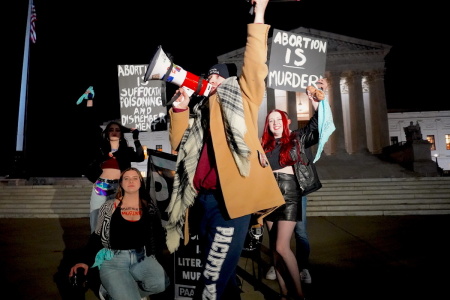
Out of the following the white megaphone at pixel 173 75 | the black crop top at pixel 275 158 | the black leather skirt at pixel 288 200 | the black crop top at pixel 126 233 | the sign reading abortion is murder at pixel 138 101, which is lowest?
the black crop top at pixel 126 233

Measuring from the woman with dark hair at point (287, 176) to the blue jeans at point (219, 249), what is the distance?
4.31ft

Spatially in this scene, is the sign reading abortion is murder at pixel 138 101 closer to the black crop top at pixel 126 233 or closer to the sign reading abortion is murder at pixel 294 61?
the sign reading abortion is murder at pixel 294 61

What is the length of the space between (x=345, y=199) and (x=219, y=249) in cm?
1129

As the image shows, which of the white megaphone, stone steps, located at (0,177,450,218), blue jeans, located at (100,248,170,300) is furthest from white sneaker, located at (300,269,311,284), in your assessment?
stone steps, located at (0,177,450,218)

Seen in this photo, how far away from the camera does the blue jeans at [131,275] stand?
2578mm

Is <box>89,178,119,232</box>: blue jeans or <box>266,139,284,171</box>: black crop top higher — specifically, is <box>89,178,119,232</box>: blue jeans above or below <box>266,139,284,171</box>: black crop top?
below

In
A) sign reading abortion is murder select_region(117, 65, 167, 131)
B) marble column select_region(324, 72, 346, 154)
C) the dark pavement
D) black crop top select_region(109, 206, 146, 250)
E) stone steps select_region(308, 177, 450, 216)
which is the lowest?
the dark pavement

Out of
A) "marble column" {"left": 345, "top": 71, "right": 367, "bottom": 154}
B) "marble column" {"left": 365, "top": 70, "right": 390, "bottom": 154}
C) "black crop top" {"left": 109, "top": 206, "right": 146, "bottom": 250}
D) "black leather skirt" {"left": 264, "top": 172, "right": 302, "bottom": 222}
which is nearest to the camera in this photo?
"black crop top" {"left": 109, "top": 206, "right": 146, "bottom": 250}

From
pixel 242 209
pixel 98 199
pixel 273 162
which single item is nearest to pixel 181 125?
pixel 242 209

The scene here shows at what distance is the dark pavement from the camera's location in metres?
3.64

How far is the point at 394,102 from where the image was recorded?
52.0 metres

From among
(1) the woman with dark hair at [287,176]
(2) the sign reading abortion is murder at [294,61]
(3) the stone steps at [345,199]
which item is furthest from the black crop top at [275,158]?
(3) the stone steps at [345,199]

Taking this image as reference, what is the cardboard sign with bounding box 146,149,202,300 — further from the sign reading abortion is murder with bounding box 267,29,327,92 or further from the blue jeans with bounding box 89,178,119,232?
the sign reading abortion is murder with bounding box 267,29,327,92

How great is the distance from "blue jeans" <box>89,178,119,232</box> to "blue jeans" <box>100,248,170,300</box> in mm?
1393
